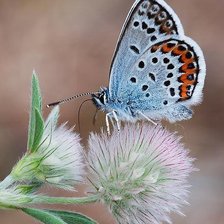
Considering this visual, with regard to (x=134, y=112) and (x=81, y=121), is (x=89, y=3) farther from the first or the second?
(x=134, y=112)

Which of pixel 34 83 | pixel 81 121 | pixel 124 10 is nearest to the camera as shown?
pixel 34 83

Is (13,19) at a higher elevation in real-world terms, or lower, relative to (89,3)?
lower

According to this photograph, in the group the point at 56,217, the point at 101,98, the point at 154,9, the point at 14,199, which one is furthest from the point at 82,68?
the point at 56,217

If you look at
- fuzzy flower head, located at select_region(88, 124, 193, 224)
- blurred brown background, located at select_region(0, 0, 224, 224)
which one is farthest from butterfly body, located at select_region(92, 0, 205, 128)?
blurred brown background, located at select_region(0, 0, 224, 224)

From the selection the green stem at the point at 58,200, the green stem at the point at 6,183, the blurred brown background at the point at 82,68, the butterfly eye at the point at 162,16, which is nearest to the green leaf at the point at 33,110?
the green stem at the point at 6,183

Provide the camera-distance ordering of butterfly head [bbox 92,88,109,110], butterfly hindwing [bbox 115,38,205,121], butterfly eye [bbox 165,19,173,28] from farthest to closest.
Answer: butterfly head [bbox 92,88,109,110]
butterfly hindwing [bbox 115,38,205,121]
butterfly eye [bbox 165,19,173,28]

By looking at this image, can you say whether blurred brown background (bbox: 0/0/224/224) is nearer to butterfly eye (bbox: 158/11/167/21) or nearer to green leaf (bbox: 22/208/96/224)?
butterfly eye (bbox: 158/11/167/21)

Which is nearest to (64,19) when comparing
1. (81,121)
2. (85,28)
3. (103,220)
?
(85,28)
